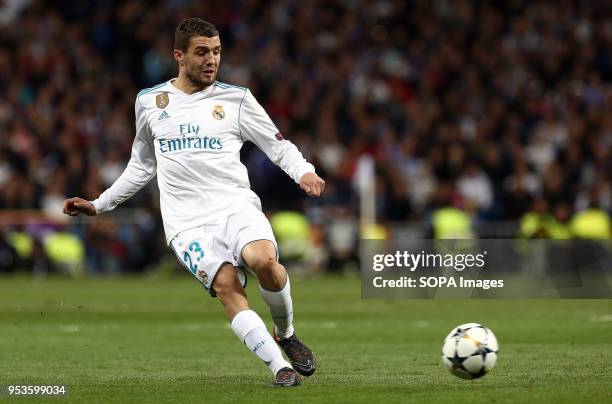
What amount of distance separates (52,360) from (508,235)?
48.4 ft

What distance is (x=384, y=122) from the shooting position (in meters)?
26.2

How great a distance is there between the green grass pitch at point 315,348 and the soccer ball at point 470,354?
0.32 ft

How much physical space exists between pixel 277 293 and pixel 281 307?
0.17 meters

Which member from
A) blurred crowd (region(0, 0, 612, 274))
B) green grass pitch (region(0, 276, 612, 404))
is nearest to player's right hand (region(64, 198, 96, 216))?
green grass pitch (region(0, 276, 612, 404))

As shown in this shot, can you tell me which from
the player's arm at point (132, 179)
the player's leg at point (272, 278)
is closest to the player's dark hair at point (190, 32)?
the player's arm at point (132, 179)

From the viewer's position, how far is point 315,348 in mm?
11594

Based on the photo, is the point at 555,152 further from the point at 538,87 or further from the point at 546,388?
the point at 546,388

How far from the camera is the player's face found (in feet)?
27.9

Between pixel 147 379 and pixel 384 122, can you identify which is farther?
pixel 384 122

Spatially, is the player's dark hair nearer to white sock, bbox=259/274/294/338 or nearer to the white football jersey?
the white football jersey

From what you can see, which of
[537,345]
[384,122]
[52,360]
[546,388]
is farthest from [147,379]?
[384,122]

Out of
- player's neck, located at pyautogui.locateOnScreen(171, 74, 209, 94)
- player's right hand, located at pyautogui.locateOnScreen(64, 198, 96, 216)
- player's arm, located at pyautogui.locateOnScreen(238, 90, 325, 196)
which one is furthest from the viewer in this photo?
player's right hand, located at pyautogui.locateOnScreen(64, 198, 96, 216)

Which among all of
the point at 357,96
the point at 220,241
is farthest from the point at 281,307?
the point at 357,96

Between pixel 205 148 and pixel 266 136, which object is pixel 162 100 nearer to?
pixel 205 148
